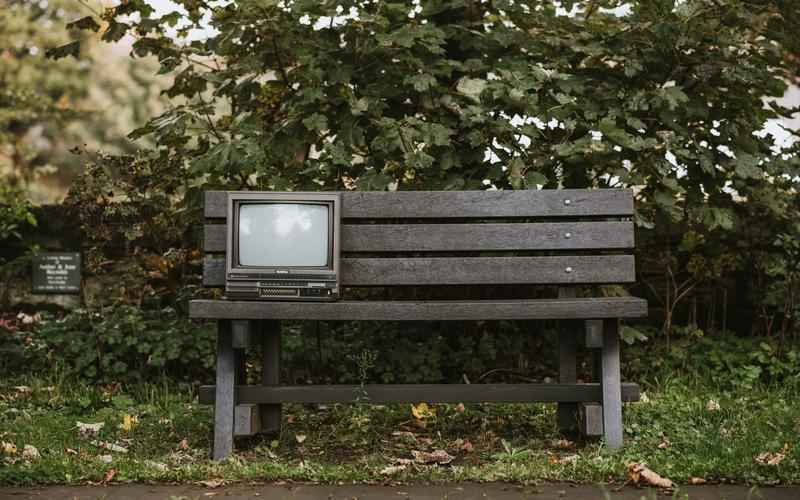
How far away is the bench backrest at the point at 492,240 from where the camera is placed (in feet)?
14.0

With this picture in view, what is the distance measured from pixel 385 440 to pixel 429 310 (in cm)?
75

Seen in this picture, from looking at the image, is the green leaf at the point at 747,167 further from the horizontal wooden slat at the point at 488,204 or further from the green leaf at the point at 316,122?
the green leaf at the point at 316,122

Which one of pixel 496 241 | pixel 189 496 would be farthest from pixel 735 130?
pixel 189 496

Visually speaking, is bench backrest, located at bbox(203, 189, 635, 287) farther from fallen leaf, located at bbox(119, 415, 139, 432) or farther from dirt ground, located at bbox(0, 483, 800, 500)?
dirt ground, located at bbox(0, 483, 800, 500)

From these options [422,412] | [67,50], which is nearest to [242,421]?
[422,412]

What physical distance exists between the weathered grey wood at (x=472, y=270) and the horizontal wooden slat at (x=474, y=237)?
5 centimetres

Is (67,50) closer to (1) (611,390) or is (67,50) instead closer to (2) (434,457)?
(2) (434,457)

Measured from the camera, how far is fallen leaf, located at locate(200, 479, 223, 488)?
3.50 meters

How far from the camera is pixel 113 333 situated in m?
5.68

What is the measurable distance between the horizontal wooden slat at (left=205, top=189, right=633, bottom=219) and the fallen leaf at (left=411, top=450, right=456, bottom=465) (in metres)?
1.04

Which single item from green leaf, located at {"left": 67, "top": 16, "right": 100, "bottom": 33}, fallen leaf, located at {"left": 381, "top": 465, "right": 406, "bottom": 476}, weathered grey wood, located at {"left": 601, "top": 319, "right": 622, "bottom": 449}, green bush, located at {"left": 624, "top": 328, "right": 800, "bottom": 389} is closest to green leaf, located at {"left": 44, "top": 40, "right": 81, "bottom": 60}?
green leaf, located at {"left": 67, "top": 16, "right": 100, "bottom": 33}

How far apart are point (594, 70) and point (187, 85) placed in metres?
2.39

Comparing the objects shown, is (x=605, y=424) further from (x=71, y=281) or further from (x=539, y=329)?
(x=71, y=281)

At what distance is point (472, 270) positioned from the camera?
4285 millimetres
